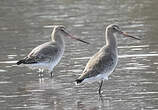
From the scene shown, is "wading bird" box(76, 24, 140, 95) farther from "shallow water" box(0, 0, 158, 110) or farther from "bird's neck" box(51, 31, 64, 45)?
"bird's neck" box(51, 31, 64, 45)

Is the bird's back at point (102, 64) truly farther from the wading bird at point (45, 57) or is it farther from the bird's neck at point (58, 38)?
the bird's neck at point (58, 38)

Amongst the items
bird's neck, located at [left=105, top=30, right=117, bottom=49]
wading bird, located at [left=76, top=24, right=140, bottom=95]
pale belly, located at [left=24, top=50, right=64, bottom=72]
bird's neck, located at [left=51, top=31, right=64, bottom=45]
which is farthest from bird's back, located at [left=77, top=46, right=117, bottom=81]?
bird's neck, located at [left=51, top=31, right=64, bottom=45]

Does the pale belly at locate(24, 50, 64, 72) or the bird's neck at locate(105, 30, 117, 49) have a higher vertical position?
the bird's neck at locate(105, 30, 117, 49)

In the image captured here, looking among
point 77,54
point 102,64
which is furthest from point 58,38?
point 102,64

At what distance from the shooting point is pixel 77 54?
19969mm

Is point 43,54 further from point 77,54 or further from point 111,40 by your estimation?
point 111,40

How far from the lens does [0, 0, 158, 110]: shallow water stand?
1473 centimetres

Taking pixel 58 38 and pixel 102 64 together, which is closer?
pixel 102 64

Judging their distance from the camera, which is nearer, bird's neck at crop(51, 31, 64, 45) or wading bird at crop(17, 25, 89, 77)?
wading bird at crop(17, 25, 89, 77)


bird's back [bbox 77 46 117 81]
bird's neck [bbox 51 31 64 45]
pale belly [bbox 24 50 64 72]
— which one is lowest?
pale belly [bbox 24 50 64 72]

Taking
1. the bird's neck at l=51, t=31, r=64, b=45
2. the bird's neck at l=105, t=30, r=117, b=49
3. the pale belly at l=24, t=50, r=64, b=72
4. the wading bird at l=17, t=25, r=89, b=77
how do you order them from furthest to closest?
the bird's neck at l=51, t=31, r=64, b=45 → the pale belly at l=24, t=50, r=64, b=72 → the wading bird at l=17, t=25, r=89, b=77 → the bird's neck at l=105, t=30, r=117, b=49

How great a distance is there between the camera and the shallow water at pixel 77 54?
14.7 meters

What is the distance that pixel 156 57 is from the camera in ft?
62.4

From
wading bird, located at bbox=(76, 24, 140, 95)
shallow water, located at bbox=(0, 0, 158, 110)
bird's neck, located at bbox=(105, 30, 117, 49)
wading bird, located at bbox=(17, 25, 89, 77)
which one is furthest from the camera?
wading bird, located at bbox=(17, 25, 89, 77)
